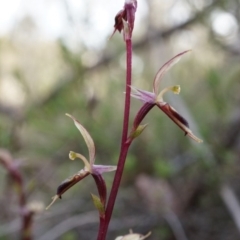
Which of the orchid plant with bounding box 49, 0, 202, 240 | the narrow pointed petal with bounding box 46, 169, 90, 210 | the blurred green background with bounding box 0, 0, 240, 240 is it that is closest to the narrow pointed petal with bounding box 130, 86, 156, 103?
the orchid plant with bounding box 49, 0, 202, 240

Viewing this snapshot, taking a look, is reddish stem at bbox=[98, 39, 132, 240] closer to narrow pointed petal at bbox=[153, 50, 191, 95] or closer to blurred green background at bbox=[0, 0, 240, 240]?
narrow pointed petal at bbox=[153, 50, 191, 95]

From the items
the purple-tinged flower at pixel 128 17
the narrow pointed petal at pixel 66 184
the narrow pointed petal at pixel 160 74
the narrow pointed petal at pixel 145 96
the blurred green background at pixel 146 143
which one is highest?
the blurred green background at pixel 146 143

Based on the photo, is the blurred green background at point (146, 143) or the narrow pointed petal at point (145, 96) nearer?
the narrow pointed petal at point (145, 96)

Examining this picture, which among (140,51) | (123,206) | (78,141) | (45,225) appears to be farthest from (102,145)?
(140,51)

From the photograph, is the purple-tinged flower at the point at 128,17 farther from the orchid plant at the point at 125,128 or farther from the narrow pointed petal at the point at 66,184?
the narrow pointed petal at the point at 66,184

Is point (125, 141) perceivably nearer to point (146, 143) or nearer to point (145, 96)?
point (145, 96)

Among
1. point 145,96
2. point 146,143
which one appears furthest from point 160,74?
point 146,143

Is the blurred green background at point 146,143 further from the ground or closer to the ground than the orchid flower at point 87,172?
further from the ground

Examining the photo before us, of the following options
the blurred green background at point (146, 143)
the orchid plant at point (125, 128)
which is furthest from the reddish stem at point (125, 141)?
the blurred green background at point (146, 143)

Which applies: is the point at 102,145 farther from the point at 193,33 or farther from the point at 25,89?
the point at 193,33

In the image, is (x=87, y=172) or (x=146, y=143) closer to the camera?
(x=87, y=172)
